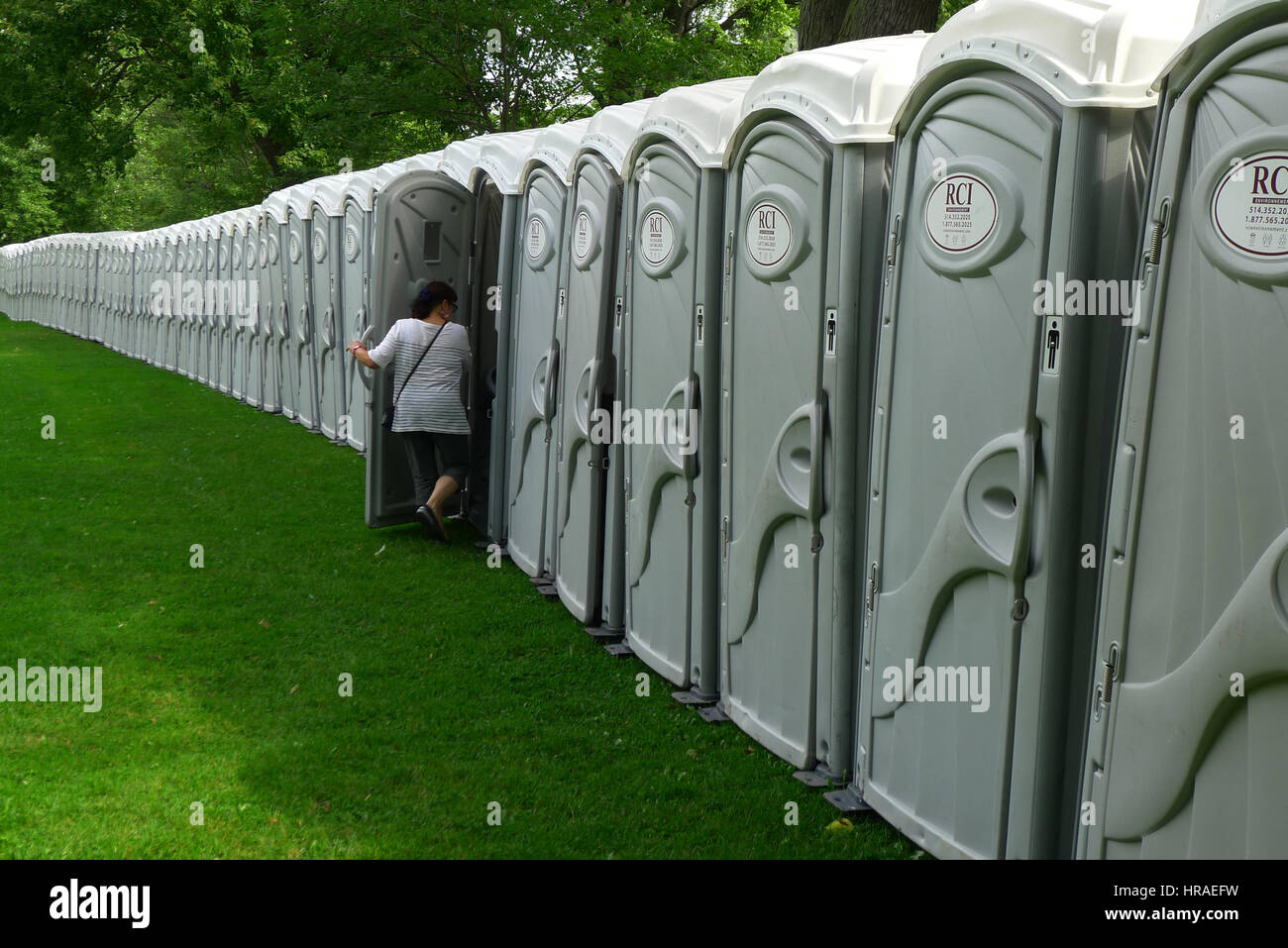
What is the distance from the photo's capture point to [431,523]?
29.5 ft

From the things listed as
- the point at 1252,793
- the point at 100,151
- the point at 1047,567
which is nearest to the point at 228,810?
the point at 1047,567

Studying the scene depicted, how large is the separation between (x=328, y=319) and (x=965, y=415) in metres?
10.8

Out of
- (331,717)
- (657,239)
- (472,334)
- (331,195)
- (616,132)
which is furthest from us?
(331,195)

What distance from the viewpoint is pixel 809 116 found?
15.5 feet

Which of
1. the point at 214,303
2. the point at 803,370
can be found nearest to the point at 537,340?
the point at 803,370

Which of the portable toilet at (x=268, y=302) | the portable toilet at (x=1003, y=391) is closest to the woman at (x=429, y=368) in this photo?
the portable toilet at (x=1003, y=391)

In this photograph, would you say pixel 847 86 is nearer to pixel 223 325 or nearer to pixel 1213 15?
pixel 1213 15

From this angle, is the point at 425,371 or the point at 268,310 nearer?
the point at 425,371

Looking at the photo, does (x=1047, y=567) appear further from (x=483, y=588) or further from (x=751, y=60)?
(x=751, y=60)

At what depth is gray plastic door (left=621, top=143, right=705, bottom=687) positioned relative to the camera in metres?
5.74

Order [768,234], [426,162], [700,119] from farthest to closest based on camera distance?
[426,162], [700,119], [768,234]

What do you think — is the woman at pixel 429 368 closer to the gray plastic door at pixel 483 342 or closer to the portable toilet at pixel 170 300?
the gray plastic door at pixel 483 342

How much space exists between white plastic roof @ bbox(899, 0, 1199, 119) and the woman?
18.5 feet

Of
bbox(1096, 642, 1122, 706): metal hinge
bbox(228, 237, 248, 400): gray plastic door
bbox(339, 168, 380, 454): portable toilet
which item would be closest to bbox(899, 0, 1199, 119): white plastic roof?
bbox(1096, 642, 1122, 706): metal hinge
